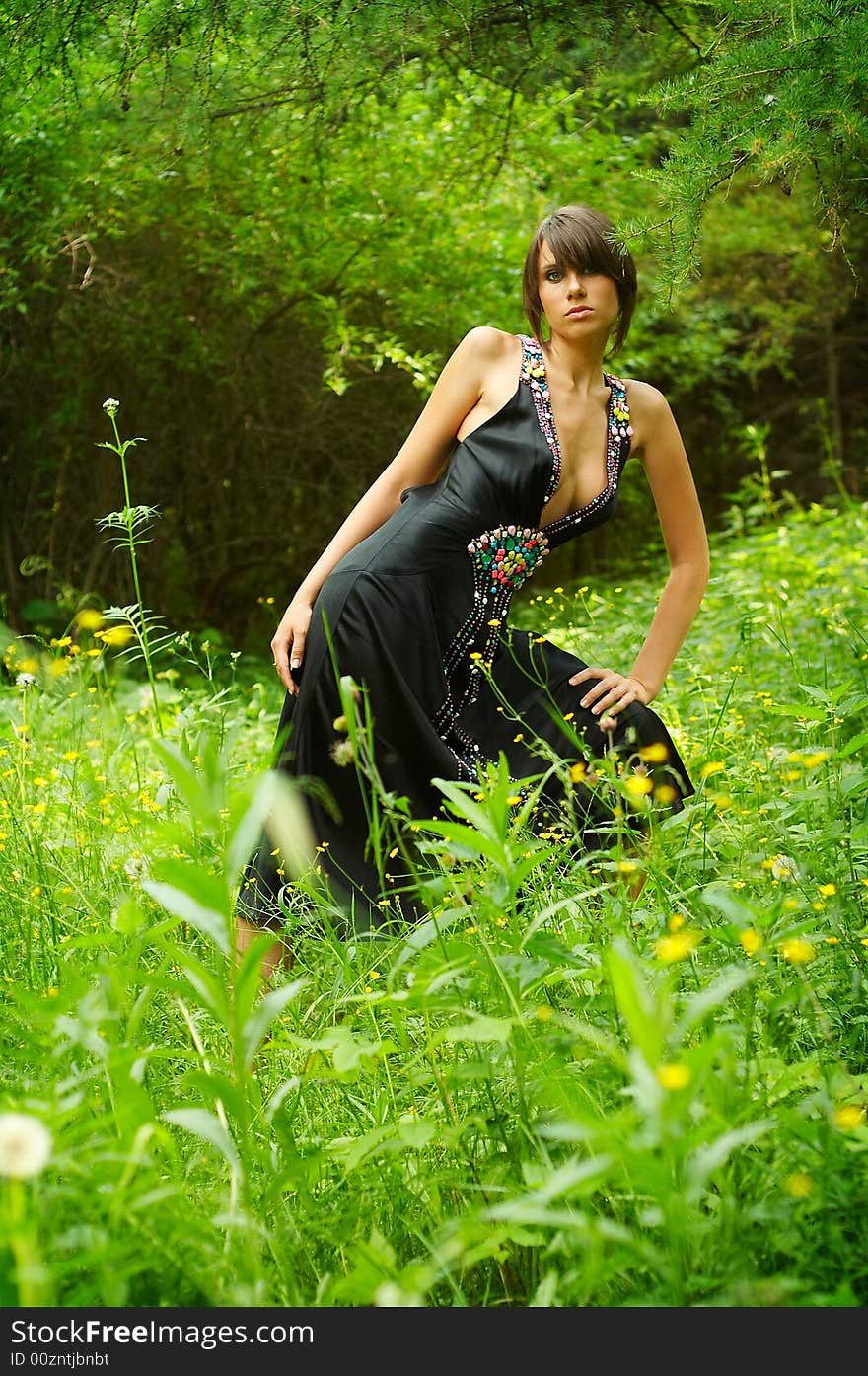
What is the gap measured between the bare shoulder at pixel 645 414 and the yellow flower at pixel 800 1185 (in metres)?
1.64

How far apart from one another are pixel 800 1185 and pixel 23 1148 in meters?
0.65

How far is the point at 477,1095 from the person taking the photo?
141 centimetres

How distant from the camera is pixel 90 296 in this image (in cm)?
628

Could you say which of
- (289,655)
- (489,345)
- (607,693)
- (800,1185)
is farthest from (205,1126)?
(489,345)

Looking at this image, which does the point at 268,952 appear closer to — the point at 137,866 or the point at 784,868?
the point at 137,866

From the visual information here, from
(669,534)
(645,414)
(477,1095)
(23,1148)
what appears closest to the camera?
(23,1148)

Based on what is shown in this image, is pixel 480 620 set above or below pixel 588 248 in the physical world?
below

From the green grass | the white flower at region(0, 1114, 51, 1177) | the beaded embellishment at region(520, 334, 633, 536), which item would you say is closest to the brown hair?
the beaded embellishment at region(520, 334, 633, 536)

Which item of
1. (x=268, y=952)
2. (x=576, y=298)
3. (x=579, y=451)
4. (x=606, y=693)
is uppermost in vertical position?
(x=576, y=298)

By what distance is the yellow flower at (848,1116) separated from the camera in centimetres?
106
